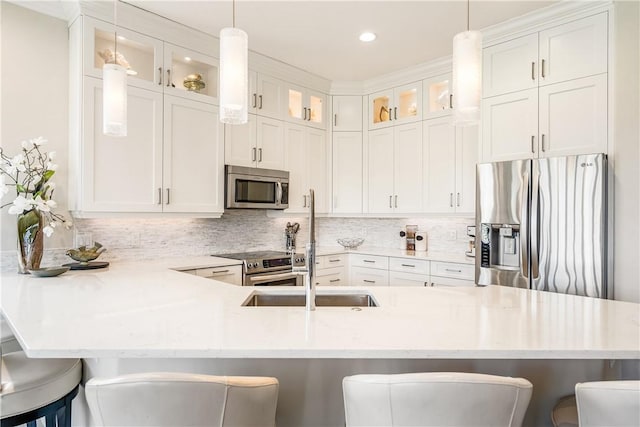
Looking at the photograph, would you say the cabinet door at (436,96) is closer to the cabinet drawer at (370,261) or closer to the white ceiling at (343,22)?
the white ceiling at (343,22)

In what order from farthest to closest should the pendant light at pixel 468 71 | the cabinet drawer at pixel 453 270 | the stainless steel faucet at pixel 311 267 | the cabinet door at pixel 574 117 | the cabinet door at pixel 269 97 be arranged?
the cabinet door at pixel 269 97 → the cabinet drawer at pixel 453 270 → the cabinet door at pixel 574 117 → the pendant light at pixel 468 71 → the stainless steel faucet at pixel 311 267

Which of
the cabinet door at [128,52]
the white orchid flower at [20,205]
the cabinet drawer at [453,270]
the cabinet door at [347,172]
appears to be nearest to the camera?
the white orchid flower at [20,205]

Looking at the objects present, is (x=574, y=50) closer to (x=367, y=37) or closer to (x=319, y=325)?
(x=367, y=37)

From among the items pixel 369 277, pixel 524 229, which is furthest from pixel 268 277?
pixel 524 229

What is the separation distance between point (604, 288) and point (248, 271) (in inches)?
103

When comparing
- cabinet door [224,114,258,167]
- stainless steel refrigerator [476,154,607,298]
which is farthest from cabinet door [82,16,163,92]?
stainless steel refrigerator [476,154,607,298]

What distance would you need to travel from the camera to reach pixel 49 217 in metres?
2.73

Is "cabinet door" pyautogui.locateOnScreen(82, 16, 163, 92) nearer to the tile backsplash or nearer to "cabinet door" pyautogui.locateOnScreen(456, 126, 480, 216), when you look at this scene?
the tile backsplash

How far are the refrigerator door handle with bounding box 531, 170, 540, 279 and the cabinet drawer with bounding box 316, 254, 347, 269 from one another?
1965 mm

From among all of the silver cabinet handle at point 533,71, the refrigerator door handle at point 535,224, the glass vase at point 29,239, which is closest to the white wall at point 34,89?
the glass vase at point 29,239

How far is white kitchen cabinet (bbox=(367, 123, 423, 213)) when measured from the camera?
13.0 ft

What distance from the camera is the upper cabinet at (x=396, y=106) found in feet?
13.1

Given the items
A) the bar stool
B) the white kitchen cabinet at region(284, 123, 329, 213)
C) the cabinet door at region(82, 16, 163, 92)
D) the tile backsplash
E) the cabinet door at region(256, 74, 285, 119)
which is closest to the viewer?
the bar stool

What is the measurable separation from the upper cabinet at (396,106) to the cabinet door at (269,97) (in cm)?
110
